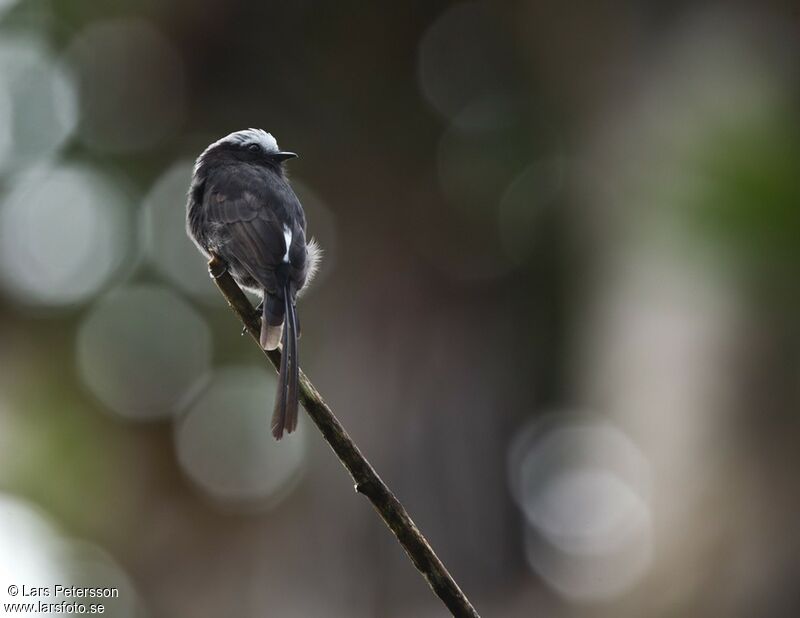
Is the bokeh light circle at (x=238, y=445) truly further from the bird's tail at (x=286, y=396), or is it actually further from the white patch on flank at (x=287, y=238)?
the bird's tail at (x=286, y=396)

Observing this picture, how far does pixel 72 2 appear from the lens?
1263 cm

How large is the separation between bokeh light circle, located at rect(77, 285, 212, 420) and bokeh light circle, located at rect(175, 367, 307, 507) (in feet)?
1.10

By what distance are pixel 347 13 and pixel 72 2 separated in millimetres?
3220

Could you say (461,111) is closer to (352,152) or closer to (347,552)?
(352,152)

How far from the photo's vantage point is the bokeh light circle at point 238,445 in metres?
10.7

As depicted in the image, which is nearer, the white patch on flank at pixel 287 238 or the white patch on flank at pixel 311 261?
the white patch on flank at pixel 287 238

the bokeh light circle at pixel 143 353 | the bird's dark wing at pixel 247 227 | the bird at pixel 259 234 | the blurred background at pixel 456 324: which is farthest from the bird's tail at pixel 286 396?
the bokeh light circle at pixel 143 353

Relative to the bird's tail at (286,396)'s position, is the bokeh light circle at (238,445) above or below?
below

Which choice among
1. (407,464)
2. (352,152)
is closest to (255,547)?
(407,464)

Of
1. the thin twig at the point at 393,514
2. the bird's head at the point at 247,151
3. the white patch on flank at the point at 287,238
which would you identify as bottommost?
the bird's head at the point at 247,151

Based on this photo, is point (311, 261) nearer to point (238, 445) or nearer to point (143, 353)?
point (238, 445)

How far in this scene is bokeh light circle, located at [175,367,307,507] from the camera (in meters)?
10.7

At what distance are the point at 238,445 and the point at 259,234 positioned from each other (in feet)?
27.4

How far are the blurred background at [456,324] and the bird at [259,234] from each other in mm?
3974
